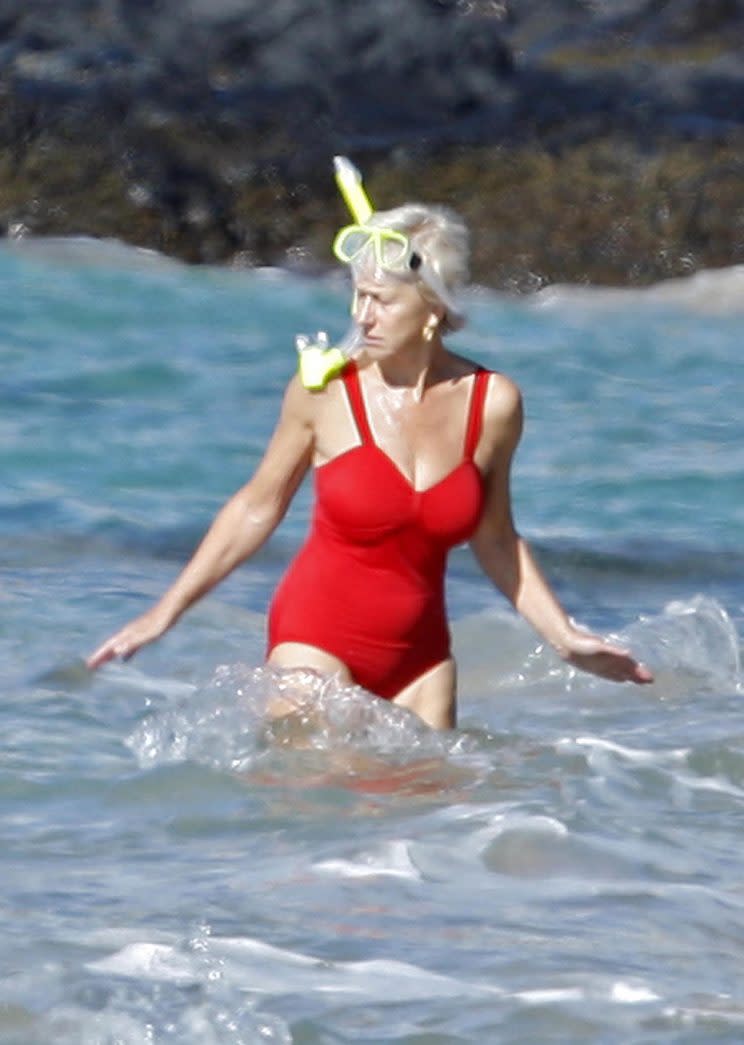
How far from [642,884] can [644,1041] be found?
2.85 feet

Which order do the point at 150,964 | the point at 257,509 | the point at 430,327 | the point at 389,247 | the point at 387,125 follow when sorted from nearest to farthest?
the point at 150,964
the point at 389,247
the point at 430,327
the point at 257,509
the point at 387,125

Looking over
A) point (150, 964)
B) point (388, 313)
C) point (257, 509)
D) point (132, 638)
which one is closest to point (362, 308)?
point (388, 313)

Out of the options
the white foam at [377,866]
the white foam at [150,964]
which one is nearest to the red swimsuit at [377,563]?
the white foam at [377,866]

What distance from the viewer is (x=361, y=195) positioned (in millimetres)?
5457

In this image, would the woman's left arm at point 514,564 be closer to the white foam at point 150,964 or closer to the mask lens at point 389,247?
the mask lens at point 389,247

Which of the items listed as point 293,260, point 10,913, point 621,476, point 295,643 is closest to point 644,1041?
point 10,913

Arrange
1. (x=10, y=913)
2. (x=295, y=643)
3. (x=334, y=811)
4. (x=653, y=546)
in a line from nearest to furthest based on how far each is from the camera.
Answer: (x=10, y=913) < (x=334, y=811) < (x=295, y=643) < (x=653, y=546)

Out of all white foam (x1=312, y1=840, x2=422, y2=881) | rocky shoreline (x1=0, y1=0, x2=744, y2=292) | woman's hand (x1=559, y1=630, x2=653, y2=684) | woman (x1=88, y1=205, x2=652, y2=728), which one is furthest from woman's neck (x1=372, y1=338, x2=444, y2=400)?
rocky shoreline (x1=0, y1=0, x2=744, y2=292)

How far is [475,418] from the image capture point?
550 centimetres

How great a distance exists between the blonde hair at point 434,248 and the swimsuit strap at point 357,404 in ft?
0.93

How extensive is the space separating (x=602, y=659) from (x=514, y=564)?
14.1 inches

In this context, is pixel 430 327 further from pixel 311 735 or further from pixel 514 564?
pixel 311 735

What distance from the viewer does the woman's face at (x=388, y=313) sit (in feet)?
17.6

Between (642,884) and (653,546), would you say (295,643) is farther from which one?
(653,546)
